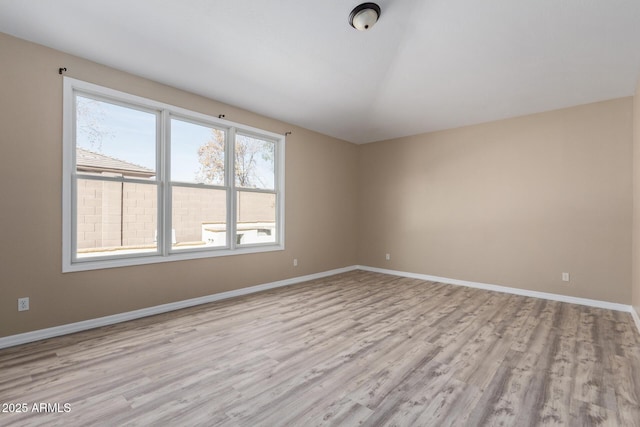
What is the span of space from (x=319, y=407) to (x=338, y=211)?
14.8 feet

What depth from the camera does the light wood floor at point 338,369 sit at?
176 centimetres

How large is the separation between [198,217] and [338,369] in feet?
9.01

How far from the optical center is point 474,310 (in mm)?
3719

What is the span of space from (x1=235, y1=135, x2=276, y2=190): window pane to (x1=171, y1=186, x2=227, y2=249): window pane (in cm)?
47

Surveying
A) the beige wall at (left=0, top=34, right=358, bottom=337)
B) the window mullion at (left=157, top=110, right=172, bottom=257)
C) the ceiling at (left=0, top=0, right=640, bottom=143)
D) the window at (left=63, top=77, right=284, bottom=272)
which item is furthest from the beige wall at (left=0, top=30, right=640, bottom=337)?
the ceiling at (left=0, top=0, right=640, bottom=143)

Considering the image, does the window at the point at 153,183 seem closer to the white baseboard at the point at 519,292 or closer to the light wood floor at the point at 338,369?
the light wood floor at the point at 338,369

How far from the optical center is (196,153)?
4.02 metres

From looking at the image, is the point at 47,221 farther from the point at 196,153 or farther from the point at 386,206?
the point at 386,206

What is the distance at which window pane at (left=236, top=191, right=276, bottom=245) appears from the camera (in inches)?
178

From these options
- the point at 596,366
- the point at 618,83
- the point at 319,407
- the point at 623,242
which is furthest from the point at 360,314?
the point at 618,83

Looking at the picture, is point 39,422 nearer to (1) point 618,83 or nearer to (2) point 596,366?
(2) point 596,366

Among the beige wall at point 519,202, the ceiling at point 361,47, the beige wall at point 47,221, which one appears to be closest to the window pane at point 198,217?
the beige wall at point 47,221

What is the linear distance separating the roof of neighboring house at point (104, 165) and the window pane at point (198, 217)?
0.44m

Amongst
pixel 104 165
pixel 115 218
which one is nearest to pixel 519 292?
pixel 115 218
